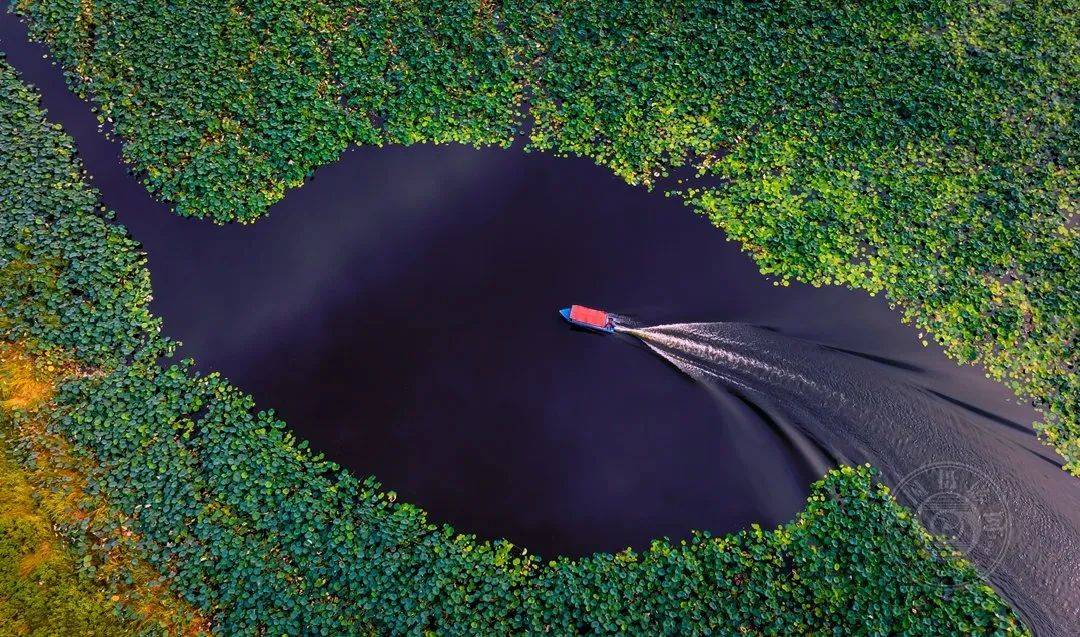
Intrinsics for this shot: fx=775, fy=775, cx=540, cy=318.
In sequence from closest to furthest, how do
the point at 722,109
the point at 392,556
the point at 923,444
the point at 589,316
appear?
the point at 392,556, the point at 923,444, the point at 589,316, the point at 722,109

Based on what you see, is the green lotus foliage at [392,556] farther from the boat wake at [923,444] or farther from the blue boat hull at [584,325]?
the blue boat hull at [584,325]

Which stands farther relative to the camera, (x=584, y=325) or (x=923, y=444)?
(x=584, y=325)

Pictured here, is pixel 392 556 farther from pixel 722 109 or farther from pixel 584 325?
pixel 722 109

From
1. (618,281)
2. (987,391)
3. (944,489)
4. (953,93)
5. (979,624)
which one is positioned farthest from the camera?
(953,93)

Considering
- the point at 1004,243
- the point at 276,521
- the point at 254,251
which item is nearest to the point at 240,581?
the point at 276,521

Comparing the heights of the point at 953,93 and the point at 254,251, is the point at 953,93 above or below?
above

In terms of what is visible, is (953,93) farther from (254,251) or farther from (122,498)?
(122,498)

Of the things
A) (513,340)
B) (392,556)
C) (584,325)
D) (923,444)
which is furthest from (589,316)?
(923,444)
